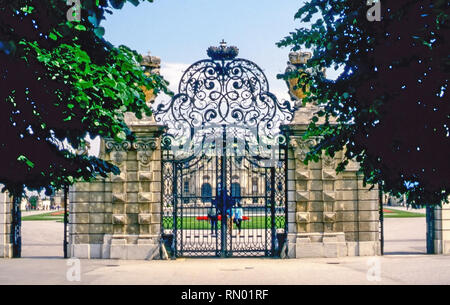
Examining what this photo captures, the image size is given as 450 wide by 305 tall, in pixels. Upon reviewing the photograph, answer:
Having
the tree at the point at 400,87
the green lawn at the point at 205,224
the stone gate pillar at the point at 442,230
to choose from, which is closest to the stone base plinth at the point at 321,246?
the green lawn at the point at 205,224

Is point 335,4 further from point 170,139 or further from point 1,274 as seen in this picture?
point 1,274

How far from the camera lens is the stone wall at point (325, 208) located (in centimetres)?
1417

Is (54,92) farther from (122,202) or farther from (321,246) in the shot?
(321,246)

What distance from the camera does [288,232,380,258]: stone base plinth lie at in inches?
556

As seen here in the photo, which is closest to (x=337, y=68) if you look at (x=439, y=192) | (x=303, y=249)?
(x=439, y=192)

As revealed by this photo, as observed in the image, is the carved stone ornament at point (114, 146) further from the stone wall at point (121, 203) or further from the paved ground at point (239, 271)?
the paved ground at point (239, 271)

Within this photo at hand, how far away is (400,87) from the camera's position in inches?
290

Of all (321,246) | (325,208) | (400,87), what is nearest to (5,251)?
(321,246)

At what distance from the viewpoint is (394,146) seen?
7523 millimetres

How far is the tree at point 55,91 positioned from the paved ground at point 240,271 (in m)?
3.43

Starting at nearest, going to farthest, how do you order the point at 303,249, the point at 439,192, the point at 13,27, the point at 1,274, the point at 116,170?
the point at 13,27 < the point at 439,192 < the point at 116,170 < the point at 1,274 < the point at 303,249

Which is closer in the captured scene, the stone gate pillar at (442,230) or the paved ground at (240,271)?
the paved ground at (240,271)

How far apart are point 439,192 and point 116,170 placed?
16.0 feet

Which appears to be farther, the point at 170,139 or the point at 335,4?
the point at 170,139
